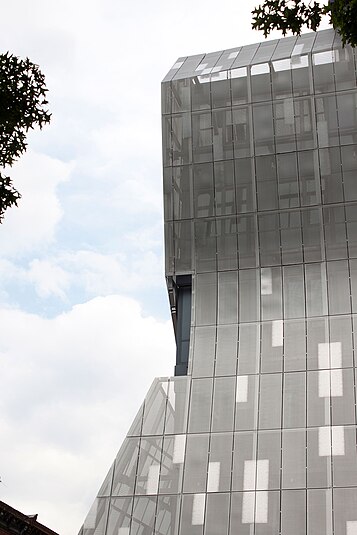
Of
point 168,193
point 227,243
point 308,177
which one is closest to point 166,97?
point 168,193

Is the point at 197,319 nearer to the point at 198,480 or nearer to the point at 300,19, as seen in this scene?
the point at 198,480

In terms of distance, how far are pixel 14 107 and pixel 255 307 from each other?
21.9 m

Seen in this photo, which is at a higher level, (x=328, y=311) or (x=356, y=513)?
(x=328, y=311)

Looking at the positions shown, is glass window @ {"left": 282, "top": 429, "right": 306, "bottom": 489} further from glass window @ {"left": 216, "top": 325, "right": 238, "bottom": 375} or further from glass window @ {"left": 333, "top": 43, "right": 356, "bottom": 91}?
glass window @ {"left": 333, "top": 43, "right": 356, "bottom": 91}

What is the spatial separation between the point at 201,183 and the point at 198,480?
12896 millimetres

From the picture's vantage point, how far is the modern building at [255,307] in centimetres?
3112

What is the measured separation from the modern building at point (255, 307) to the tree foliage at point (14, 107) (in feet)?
63.1

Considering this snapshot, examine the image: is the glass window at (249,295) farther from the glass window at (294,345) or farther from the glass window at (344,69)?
the glass window at (344,69)

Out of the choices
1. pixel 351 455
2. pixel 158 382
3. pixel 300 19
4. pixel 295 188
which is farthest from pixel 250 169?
pixel 300 19

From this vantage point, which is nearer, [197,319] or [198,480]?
[198,480]

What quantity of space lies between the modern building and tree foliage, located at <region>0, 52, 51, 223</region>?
1925 centimetres

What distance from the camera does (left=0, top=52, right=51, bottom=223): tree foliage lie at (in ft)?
49.4

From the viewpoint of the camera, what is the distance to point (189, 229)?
37.3 metres

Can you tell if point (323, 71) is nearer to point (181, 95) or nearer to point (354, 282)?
point (181, 95)
